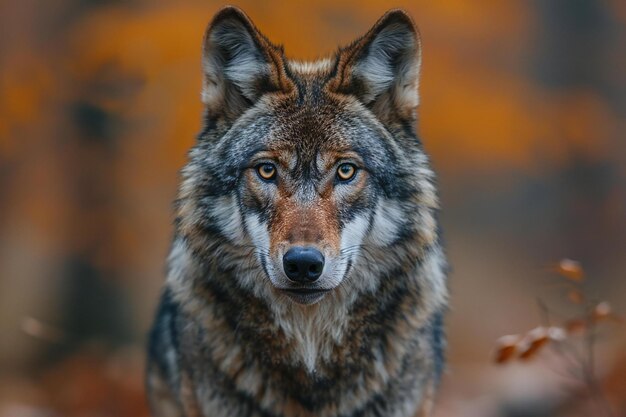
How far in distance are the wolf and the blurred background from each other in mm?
3369

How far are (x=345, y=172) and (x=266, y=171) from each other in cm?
Result: 41

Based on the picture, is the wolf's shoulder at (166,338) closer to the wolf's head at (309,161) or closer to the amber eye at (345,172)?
the wolf's head at (309,161)

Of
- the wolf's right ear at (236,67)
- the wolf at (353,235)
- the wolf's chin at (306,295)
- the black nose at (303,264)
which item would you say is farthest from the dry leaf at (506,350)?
the wolf's right ear at (236,67)

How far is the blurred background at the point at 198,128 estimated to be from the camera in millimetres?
10906

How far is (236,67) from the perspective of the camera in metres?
4.87

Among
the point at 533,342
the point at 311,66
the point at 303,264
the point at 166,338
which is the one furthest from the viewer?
the point at 166,338

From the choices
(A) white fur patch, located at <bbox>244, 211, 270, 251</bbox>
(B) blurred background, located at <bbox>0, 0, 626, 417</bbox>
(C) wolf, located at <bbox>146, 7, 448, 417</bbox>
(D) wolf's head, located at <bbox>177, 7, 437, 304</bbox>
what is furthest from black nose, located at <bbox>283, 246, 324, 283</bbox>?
(B) blurred background, located at <bbox>0, 0, 626, 417</bbox>

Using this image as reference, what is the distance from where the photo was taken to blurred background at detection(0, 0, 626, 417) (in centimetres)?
1091

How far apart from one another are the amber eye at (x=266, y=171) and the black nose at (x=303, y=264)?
0.53m

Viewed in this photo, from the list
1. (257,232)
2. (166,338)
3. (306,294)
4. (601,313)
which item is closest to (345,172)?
(257,232)

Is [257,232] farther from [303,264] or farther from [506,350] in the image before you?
[506,350]

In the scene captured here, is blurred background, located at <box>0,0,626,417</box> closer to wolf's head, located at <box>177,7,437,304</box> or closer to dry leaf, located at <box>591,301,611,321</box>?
dry leaf, located at <box>591,301,611,321</box>

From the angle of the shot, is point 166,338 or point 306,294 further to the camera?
point 166,338

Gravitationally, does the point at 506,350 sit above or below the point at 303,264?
below
